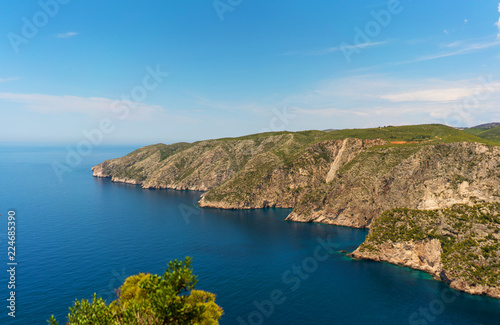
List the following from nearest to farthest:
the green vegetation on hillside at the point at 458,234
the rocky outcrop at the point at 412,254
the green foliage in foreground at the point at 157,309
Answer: the green foliage in foreground at the point at 157,309
the green vegetation on hillside at the point at 458,234
the rocky outcrop at the point at 412,254

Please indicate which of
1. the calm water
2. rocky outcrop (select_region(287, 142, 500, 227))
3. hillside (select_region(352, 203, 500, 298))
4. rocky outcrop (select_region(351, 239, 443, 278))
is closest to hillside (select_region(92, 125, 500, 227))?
rocky outcrop (select_region(287, 142, 500, 227))

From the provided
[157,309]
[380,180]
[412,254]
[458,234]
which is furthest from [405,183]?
[157,309]

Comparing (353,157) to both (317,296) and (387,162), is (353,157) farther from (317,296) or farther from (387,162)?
(317,296)

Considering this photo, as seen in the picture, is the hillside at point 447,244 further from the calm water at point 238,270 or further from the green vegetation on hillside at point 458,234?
the calm water at point 238,270

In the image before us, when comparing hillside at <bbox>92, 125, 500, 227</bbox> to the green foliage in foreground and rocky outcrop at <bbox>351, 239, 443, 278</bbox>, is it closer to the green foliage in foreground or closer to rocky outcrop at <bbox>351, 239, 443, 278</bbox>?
rocky outcrop at <bbox>351, 239, 443, 278</bbox>

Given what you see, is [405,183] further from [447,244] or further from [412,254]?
[447,244]

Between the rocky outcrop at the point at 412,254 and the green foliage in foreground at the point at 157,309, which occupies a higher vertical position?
the green foliage in foreground at the point at 157,309

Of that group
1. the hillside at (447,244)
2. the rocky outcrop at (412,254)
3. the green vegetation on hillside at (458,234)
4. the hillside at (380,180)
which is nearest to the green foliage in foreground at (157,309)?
the hillside at (447,244)
